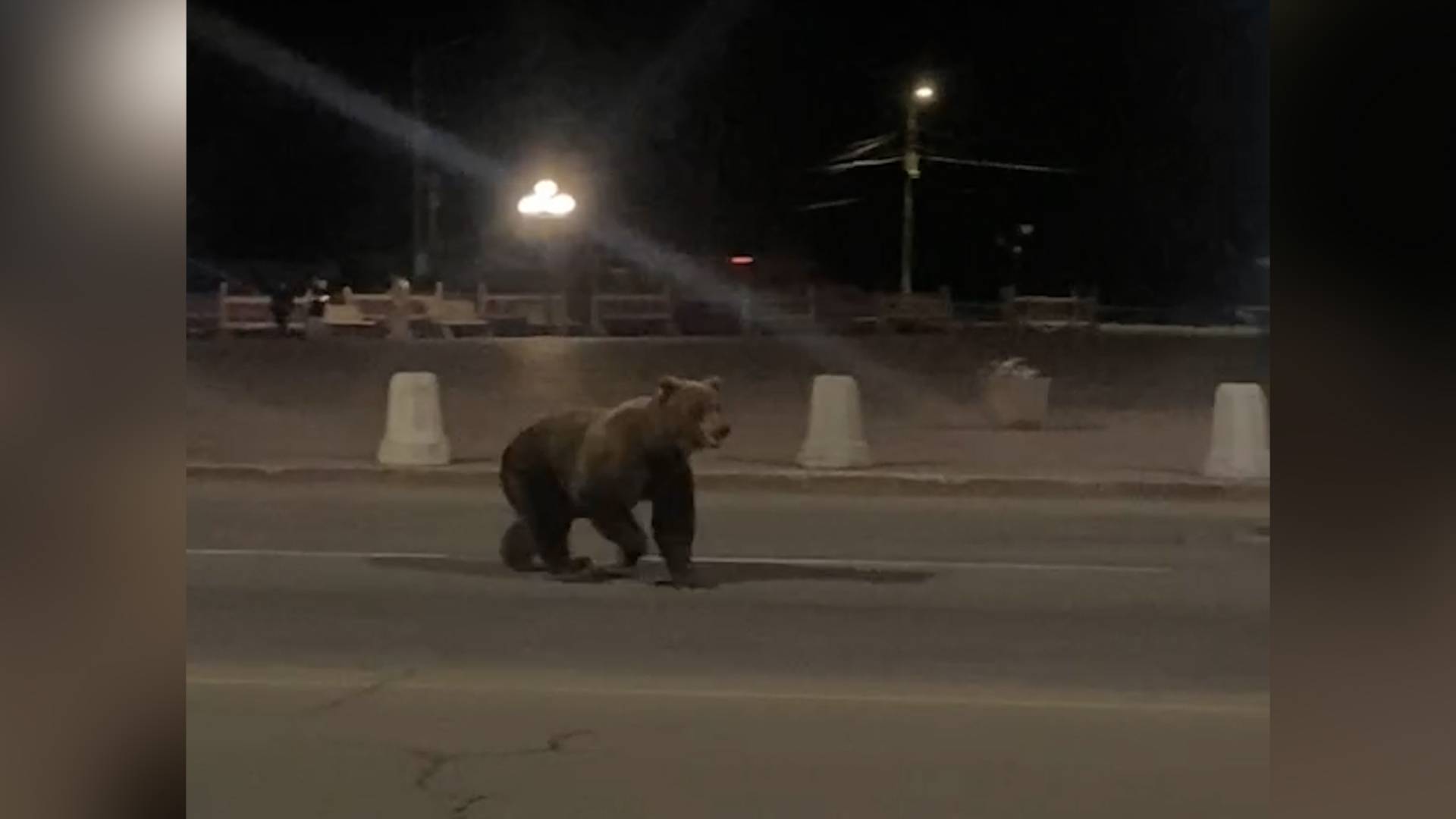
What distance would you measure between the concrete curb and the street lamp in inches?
10.1

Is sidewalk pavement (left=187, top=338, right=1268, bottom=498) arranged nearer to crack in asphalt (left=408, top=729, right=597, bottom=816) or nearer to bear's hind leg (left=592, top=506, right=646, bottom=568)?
bear's hind leg (left=592, top=506, right=646, bottom=568)

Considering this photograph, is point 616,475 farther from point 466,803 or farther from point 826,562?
point 466,803

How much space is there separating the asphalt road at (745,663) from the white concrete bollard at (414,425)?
1.7 inches

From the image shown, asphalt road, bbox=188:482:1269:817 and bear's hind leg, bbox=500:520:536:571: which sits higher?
bear's hind leg, bbox=500:520:536:571

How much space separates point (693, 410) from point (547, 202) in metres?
0.25

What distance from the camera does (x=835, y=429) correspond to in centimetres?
156

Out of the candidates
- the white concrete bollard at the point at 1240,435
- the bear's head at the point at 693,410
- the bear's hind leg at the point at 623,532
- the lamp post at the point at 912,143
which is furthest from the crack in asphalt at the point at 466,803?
the white concrete bollard at the point at 1240,435

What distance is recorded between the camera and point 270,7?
1578 millimetres

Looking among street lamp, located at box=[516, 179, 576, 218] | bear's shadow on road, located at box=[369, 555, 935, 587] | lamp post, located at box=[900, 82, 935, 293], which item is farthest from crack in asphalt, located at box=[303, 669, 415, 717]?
lamp post, located at box=[900, 82, 935, 293]

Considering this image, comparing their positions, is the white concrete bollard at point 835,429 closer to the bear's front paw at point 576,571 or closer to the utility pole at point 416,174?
the bear's front paw at point 576,571

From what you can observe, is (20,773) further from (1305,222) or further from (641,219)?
(1305,222)

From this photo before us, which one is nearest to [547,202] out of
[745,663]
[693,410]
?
[693,410]

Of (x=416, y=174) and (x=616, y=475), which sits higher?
(x=416, y=174)

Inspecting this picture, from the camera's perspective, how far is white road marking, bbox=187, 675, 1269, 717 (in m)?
1.52
